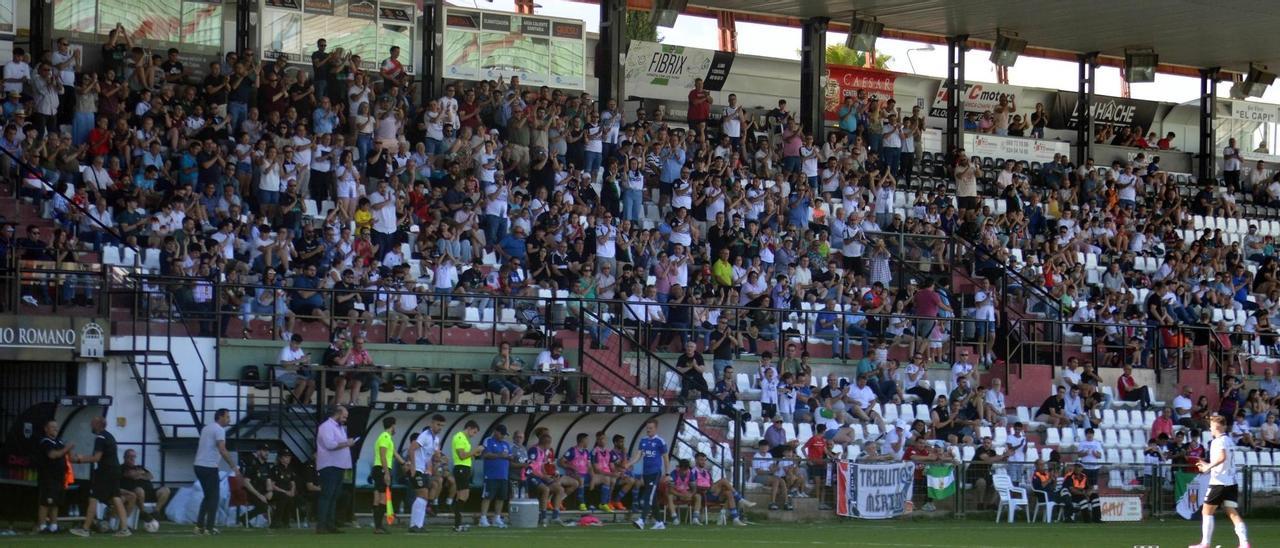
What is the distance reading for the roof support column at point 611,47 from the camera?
3575cm

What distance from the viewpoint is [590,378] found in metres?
25.8

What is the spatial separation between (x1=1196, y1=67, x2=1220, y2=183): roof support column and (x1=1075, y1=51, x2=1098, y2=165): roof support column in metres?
3.64

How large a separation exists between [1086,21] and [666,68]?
1031 centimetres

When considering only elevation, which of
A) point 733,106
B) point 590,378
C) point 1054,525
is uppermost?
point 733,106

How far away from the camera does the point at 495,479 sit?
22.4m

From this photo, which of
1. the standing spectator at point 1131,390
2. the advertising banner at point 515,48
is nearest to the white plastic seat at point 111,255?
the advertising banner at point 515,48

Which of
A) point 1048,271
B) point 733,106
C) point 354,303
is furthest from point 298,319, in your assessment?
point 1048,271

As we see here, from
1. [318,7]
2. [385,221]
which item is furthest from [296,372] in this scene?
[318,7]

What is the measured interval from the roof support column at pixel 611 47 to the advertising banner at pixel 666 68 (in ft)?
27.5

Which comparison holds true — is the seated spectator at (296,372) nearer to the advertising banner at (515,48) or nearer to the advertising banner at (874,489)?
the advertising banner at (874,489)

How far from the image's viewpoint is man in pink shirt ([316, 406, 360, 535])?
2003 centimetres

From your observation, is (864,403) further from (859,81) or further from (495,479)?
(859,81)

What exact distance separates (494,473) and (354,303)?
4179 millimetres

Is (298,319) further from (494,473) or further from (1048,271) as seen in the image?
(1048,271)
